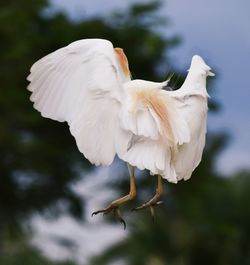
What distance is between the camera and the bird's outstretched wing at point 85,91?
5723 mm

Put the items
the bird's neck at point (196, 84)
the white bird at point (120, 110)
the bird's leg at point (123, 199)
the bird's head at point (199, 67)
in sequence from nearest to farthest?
the white bird at point (120, 110) < the bird's leg at point (123, 199) < the bird's neck at point (196, 84) < the bird's head at point (199, 67)

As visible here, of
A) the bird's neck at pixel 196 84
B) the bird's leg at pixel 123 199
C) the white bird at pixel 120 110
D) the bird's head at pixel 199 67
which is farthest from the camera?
the bird's head at pixel 199 67

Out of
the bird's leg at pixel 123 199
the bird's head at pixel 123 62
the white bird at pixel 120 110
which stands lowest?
the bird's leg at pixel 123 199

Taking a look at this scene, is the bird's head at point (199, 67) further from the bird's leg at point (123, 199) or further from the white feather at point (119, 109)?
the bird's leg at point (123, 199)

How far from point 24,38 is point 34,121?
5.35ft

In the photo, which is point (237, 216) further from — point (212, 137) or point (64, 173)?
point (64, 173)

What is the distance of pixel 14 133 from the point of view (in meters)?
23.2

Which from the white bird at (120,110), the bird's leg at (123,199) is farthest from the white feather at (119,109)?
the bird's leg at (123,199)

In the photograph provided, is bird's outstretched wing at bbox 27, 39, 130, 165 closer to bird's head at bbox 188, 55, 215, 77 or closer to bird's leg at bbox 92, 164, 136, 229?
bird's leg at bbox 92, 164, 136, 229

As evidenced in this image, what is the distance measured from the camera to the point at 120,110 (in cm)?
571

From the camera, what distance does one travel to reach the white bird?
18.5 ft

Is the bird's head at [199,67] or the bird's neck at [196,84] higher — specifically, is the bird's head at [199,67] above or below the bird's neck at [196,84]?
above

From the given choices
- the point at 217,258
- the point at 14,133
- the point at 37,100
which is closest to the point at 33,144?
the point at 14,133

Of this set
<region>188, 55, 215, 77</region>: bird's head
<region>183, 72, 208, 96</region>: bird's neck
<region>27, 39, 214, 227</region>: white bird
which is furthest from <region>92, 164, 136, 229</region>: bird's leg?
<region>188, 55, 215, 77</region>: bird's head
